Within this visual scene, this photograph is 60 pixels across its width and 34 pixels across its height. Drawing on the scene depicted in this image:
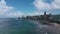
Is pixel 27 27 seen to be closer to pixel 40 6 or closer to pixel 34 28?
pixel 34 28

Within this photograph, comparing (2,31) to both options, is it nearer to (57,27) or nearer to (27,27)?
(27,27)

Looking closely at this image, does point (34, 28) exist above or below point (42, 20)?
below

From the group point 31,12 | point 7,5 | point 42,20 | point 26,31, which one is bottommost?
point 26,31

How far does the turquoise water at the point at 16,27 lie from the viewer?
5.36ft

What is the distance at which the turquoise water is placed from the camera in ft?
5.36

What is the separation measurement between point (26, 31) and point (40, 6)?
431mm

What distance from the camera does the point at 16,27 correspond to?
164 centimetres

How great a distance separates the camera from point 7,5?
1.66 metres

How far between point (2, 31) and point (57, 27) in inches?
32.1

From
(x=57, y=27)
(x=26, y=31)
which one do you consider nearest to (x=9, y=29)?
(x=26, y=31)

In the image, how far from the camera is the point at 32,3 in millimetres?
1661

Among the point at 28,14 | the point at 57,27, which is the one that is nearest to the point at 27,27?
the point at 28,14

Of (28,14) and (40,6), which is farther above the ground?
(40,6)

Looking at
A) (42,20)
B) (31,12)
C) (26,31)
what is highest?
(31,12)
